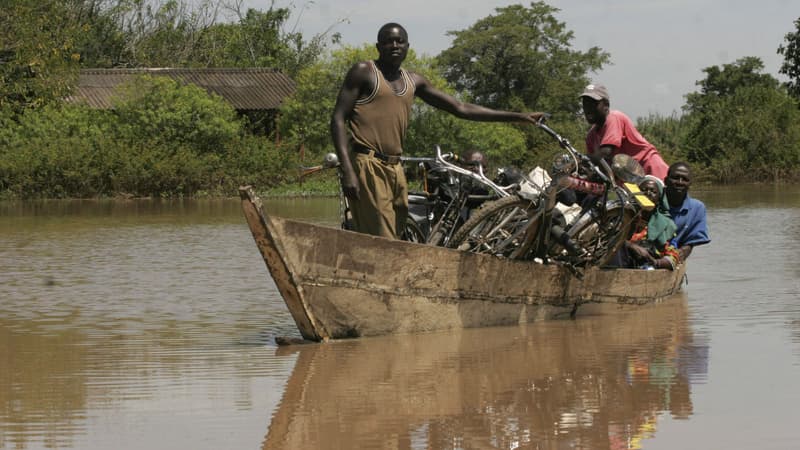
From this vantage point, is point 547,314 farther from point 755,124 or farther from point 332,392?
point 755,124

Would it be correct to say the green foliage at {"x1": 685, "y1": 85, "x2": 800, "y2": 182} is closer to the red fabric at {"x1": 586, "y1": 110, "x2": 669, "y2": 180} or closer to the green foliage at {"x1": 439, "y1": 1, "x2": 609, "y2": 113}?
the green foliage at {"x1": 439, "y1": 1, "x2": 609, "y2": 113}

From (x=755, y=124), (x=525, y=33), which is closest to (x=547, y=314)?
(x=755, y=124)

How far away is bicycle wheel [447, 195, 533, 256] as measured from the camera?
8.34 meters

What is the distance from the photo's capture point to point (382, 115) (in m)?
7.61

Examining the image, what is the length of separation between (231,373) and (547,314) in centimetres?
267

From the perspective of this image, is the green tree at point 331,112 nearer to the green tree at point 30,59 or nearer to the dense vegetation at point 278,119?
the dense vegetation at point 278,119

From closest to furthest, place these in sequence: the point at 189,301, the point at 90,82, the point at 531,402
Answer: the point at 531,402, the point at 189,301, the point at 90,82

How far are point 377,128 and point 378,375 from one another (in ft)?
5.22

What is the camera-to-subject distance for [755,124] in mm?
41562

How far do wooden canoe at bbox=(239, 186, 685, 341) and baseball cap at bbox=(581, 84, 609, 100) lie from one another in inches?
47.8

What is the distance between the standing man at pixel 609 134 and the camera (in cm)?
905

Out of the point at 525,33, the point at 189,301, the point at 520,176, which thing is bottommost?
the point at 189,301

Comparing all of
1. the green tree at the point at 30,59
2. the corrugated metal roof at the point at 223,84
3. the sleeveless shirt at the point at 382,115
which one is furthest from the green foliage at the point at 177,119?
the sleeveless shirt at the point at 382,115

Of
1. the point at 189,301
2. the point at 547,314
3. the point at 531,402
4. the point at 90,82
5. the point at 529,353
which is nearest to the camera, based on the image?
the point at 531,402
